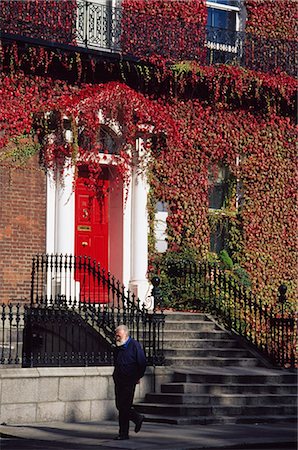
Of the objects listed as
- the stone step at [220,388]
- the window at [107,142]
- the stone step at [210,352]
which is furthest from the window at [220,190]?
the stone step at [220,388]

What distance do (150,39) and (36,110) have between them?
128 inches

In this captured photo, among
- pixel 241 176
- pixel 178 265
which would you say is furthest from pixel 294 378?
pixel 241 176

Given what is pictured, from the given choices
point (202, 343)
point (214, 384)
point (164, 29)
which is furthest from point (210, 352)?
point (164, 29)

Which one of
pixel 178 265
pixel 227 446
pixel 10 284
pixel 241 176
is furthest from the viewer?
pixel 241 176

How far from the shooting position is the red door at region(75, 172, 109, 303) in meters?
22.8

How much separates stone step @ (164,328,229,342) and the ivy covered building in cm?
215

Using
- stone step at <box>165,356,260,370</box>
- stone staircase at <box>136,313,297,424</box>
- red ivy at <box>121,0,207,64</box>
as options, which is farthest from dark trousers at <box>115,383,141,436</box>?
red ivy at <box>121,0,207,64</box>

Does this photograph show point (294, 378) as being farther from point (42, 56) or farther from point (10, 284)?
point (42, 56)

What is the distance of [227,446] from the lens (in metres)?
14.8

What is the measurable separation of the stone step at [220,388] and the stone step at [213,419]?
79 cm

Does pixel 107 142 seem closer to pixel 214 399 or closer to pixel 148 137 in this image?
pixel 148 137

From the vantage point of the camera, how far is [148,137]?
2325 centimetres

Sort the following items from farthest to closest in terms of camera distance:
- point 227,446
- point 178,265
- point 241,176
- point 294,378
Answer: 1. point 241,176
2. point 178,265
3. point 294,378
4. point 227,446

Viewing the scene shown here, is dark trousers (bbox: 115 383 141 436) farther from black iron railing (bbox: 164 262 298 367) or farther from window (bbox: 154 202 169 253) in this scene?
window (bbox: 154 202 169 253)
